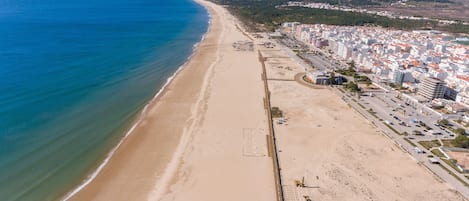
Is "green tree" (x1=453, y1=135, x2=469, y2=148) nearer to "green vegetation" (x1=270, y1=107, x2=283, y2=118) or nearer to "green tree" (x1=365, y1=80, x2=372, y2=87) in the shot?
"green vegetation" (x1=270, y1=107, x2=283, y2=118)

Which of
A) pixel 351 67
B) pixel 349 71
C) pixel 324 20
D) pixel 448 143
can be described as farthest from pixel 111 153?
pixel 324 20

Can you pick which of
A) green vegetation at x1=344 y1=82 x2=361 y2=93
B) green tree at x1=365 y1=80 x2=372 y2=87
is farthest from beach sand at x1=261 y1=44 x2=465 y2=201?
green tree at x1=365 y1=80 x2=372 y2=87

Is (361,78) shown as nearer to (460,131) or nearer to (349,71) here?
(349,71)

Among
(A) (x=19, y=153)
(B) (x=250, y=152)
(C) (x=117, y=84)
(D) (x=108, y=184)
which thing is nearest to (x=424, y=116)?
(B) (x=250, y=152)

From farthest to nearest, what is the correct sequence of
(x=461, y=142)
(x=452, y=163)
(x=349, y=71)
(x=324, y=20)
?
(x=324, y=20), (x=349, y=71), (x=461, y=142), (x=452, y=163)

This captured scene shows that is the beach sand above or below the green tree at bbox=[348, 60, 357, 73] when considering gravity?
below

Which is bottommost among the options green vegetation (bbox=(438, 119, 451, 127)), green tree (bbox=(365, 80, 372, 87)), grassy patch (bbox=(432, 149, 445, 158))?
grassy patch (bbox=(432, 149, 445, 158))

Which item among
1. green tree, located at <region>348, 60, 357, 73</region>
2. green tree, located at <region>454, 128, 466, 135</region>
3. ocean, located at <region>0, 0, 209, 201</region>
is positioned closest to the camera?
ocean, located at <region>0, 0, 209, 201</region>

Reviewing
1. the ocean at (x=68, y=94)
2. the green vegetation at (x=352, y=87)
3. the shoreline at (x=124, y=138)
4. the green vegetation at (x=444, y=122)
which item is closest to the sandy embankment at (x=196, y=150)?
the shoreline at (x=124, y=138)
